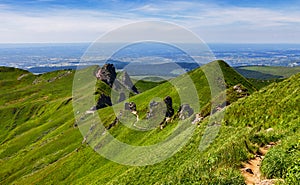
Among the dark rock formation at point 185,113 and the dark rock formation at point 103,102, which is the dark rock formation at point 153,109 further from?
the dark rock formation at point 103,102

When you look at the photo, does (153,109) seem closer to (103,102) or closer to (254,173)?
(254,173)

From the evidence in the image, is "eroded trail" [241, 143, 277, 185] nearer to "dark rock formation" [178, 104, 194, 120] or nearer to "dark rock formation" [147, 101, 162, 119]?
"dark rock formation" [178, 104, 194, 120]

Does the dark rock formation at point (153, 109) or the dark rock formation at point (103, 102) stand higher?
the dark rock formation at point (153, 109)

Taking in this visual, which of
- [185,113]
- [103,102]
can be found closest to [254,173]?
[185,113]

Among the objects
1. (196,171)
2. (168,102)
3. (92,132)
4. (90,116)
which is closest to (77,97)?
(90,116)

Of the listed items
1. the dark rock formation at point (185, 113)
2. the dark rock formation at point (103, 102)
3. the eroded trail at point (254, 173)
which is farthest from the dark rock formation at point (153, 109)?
the dark rock formation at point (103, 102)

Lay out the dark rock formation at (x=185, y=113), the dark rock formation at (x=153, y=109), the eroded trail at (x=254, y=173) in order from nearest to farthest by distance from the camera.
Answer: the eroded trail at (x=254, y=173)
the dark rock formation at (x=185, y=113)
the dark rock formation at (x=153, y=109)

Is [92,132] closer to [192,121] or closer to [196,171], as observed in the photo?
[192,121]

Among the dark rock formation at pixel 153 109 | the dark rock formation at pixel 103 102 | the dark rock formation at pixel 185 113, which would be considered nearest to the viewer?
the dark rock formation at pixel 185 113

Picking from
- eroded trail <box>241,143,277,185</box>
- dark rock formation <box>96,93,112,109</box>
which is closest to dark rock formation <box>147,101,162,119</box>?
eroded trail <box>241,143,277,185</box>

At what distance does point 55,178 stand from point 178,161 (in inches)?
2443

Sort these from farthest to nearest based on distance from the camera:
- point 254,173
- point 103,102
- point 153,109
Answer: point 103,102
point 153,109
point 254,173

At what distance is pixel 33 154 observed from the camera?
125 metres

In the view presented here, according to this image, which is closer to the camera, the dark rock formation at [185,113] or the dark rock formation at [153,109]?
the dark rock formation at [185,113]
